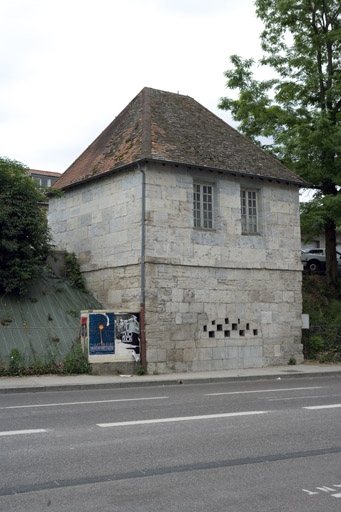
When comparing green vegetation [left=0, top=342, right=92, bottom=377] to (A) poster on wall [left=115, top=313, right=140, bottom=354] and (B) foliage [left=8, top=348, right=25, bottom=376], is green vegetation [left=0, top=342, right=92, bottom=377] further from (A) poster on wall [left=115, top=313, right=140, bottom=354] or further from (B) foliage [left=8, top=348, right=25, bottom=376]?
(A) poster on wall [left=115, top=313, right=140, bottom=354]

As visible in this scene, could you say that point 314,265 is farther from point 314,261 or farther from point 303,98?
point 303,98

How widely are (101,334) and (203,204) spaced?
5685 millimetres

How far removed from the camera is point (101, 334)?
61.7ft

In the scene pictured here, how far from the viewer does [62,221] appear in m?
24.3

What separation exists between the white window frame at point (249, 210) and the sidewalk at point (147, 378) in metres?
4.82

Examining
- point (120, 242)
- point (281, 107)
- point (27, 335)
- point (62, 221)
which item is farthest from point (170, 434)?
point (281, 107)

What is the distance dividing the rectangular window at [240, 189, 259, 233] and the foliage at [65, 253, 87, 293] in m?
5.88

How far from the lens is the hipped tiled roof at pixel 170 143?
69.3 feet

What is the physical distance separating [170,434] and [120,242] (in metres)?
12.8

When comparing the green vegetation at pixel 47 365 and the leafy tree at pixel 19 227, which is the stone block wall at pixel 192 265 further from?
the leafy tree at pixel 19 227

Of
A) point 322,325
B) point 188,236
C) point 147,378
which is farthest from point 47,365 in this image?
point 322,325

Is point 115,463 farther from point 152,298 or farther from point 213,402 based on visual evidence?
point 152,298

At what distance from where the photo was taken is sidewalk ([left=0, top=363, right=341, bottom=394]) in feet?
50.7

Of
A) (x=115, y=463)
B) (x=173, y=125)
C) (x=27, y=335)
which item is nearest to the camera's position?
(x=115, y=463)
